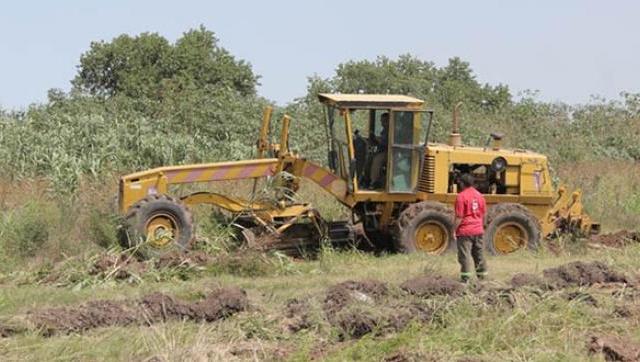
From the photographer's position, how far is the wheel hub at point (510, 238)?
14.2 m

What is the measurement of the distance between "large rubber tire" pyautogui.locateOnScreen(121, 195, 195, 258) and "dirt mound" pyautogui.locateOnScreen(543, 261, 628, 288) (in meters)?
4.74

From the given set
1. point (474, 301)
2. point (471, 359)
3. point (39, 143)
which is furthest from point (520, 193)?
point (39, 143)

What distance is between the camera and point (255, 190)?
45.9 feet

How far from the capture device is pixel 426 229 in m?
13.8

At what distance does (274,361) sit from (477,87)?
30.2 metres

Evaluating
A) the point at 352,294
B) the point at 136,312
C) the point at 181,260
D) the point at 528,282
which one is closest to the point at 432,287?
the point at 352,294

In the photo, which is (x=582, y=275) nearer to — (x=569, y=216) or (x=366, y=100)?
(x=366, y=100)

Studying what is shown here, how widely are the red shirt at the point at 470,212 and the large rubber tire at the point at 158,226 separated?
3.67m

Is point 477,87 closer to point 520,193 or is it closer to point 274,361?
point 520,193

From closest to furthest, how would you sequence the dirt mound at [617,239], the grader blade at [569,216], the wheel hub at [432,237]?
the wheel hub at [432,237], the grader blade at [569,216], the dirt mound at [617,239]

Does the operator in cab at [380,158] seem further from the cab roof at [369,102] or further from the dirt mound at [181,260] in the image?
the dirt mound at [181,260]

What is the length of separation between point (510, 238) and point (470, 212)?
10.5ft

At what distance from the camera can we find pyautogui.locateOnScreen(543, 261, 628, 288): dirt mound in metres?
10.4

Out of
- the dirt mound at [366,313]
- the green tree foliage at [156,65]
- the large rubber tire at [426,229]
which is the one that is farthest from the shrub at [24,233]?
the green tree foliage at [156,65]
